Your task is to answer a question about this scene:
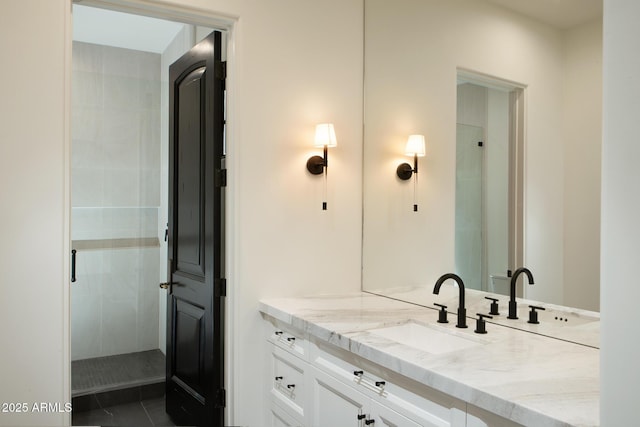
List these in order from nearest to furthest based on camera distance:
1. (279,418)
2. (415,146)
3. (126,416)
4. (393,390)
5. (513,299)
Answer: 1. (393,390)
2. (513,299)
3. (279,418)
4. (415,146)
5. (126,416)

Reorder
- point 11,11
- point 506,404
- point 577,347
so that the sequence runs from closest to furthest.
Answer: point 506,404 → point 577,347 → point 11,11

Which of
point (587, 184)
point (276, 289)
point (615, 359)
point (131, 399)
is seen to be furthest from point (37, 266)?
point (587, 184)

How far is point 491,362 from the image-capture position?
1597 mm

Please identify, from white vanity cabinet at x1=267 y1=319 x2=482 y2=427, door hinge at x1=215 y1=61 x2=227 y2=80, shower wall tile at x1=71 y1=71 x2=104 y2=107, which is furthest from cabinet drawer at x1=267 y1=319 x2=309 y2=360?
shower wall tile at x1=71 y1=71 x2=104 y2=107

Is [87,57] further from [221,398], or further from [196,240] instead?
[221,398]

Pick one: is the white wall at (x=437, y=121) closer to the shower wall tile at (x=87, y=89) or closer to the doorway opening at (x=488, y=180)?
the doorway opening at (x=488, y=180)

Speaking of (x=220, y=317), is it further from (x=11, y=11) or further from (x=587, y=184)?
(x=587, y=184)

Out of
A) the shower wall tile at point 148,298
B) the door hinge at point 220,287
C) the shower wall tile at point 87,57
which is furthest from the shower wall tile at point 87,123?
the door hinge at point 220,287

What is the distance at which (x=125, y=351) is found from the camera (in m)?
3.47

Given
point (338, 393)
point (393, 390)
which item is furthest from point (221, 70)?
point (393, 390)

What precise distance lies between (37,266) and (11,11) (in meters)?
1.05

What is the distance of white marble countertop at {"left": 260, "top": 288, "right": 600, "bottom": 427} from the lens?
4.12 ft

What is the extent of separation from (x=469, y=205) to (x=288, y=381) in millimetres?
1213

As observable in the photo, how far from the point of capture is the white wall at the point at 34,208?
2031 millimetres
